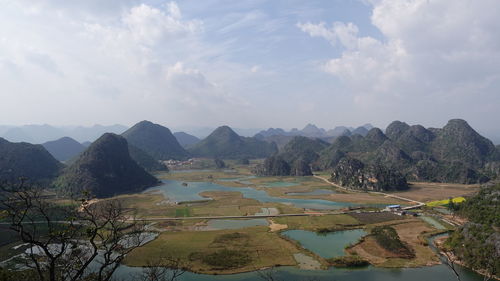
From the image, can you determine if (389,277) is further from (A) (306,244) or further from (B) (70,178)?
(B) (70,178)

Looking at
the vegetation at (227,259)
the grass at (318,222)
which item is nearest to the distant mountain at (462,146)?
the grass at (318,222)

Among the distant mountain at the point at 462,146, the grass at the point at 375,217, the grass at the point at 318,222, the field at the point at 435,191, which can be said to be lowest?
the grass at the point at 318,222

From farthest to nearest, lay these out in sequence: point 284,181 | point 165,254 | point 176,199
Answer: point 284,181
point 176,199
point 165,254

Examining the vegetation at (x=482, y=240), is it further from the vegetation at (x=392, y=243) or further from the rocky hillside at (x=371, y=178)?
the rocky hillside at (x=371, y=178)

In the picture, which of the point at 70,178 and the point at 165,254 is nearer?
the point at 165,254

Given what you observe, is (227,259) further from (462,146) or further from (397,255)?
(462,146)

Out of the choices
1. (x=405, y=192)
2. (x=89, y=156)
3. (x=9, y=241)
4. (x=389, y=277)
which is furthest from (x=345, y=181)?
(x=9, y=241)

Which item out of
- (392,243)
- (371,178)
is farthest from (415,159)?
(392,243)
